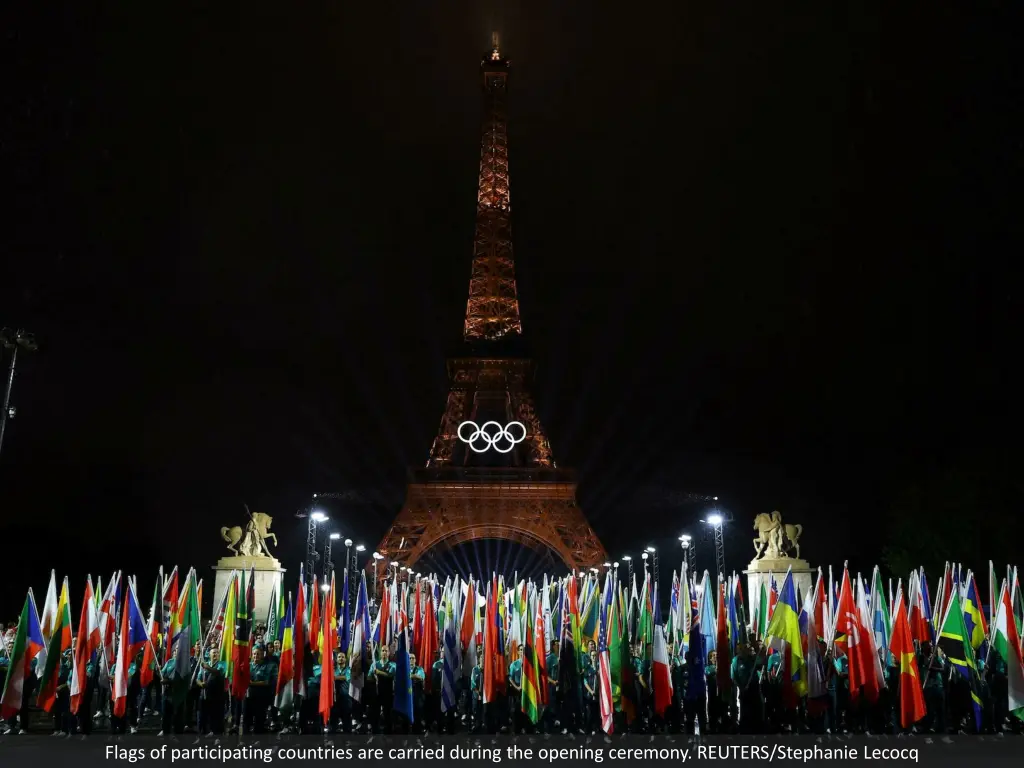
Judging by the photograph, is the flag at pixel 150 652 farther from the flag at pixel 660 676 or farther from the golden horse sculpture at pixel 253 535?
the golden horse sculpture at pixel 253 535

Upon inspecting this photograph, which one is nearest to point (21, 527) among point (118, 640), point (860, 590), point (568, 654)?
point (118, 640)

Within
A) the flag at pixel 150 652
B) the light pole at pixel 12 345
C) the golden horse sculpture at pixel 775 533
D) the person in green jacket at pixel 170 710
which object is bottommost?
the person in green jacket at pixel 170 710

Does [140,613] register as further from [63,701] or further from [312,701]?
[312,701]

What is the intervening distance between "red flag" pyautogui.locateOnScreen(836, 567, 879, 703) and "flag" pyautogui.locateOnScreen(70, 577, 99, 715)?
1141cm

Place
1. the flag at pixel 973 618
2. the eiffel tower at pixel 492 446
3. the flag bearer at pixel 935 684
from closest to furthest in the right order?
the flag bearer at pixel 935 684
the flag at pixel 973 618
the eiffel tower at pixel 492 446

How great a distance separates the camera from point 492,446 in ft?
193

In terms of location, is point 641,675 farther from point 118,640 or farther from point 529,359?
point 529,359

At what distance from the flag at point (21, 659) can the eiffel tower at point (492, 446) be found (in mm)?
34603

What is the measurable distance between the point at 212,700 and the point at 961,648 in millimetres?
11482

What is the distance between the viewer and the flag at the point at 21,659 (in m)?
14.3

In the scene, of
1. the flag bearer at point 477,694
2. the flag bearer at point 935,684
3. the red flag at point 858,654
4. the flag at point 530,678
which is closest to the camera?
the red flag at point 858,654

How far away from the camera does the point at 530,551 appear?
93.9 meters

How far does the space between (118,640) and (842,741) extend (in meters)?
11.1

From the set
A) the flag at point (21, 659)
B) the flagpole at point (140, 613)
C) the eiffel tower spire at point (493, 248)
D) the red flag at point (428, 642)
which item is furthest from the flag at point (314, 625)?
the eiffel tower spire at point (493, 248)
